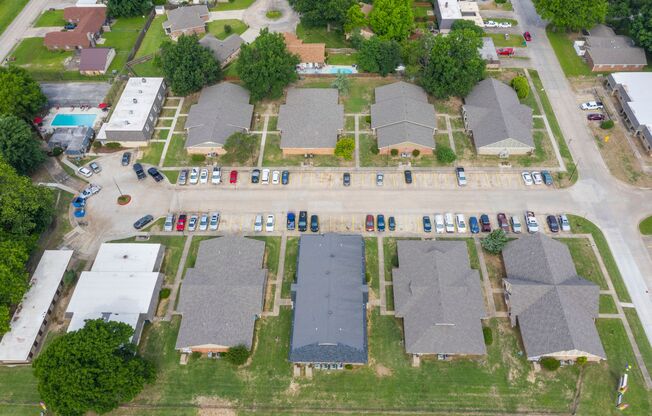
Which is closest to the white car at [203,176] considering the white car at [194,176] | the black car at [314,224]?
the white car at [194,176]

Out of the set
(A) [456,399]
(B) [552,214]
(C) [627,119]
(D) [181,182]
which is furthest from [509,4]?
(A) [456,399]

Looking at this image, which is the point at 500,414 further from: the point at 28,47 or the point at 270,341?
the point at 28,47

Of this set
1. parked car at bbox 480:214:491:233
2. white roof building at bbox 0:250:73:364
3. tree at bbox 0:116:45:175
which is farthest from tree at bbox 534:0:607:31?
tree at bbox 0:116:45:175

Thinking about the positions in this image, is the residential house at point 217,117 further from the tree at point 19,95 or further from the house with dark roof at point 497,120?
the house with dark roof at point 497,120

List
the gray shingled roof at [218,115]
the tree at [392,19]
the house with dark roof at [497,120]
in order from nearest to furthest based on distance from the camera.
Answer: the house with dark roof at [497,120] → the gray shingled roof at [218,115] → the tree at [392,19]

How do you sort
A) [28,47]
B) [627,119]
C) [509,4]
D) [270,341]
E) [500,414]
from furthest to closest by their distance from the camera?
[509,4]
[28,47]
[627,119]
[270,341]
[500,414]

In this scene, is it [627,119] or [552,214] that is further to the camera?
[627,119]

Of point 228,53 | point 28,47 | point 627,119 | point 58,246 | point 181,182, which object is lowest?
point 58,246
